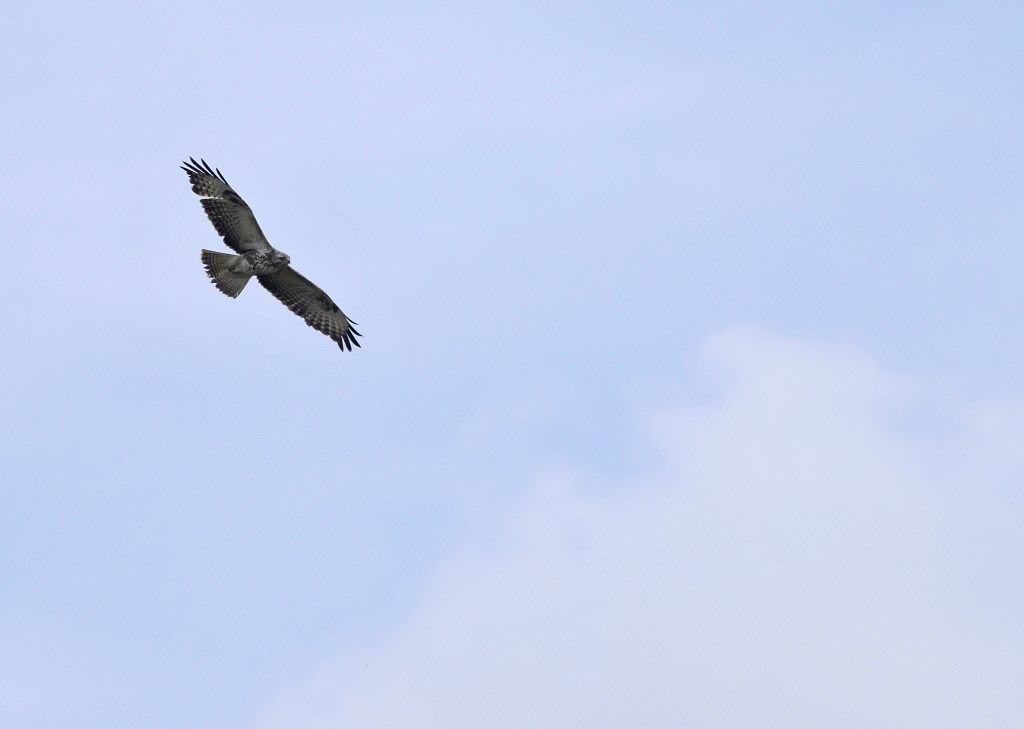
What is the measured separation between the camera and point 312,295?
3247 cm

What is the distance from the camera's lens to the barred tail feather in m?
31.1

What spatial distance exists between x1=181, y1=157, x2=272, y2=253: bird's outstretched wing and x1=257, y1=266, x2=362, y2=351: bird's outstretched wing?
0.91 metres

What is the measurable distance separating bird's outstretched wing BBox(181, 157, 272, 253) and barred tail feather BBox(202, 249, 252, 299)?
0.82 feet

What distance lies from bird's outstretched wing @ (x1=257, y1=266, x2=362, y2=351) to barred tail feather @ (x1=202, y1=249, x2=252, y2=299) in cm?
72

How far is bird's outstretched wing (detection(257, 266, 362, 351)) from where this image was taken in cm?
3212

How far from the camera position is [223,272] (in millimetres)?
31250

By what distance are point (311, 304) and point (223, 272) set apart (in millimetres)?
2151

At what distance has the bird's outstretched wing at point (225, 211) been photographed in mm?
31141

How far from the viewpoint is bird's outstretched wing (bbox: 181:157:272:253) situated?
31141 millimetres

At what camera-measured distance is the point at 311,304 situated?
3269cm

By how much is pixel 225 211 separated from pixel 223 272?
1158 millimetres

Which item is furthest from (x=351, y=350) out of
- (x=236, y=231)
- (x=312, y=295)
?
(x=236, y=231)

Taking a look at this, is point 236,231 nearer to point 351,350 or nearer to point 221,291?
point 221,291

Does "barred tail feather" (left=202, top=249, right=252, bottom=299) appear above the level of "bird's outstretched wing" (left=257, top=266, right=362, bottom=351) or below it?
below
